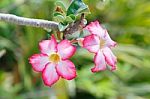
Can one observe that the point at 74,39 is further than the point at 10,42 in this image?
No

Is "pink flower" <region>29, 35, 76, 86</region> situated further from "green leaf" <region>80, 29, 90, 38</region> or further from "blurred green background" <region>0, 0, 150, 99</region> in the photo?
"blurred green background" <region>0, 0, 150, 99</region>

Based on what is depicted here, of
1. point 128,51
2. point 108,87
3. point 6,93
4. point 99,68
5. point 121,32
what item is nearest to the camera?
point 99,68

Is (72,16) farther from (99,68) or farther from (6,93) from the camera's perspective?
(6,93)

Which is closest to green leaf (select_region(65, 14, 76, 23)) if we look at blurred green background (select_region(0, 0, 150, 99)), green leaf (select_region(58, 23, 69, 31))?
green leaf (select_region(58, 23, 69, 31))

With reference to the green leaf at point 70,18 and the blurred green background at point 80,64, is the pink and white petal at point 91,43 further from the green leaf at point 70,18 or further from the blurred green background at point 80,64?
the blurred green background at point 80,64

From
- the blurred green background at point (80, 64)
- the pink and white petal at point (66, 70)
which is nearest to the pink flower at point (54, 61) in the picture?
the pink and white petal at point (66, 70)

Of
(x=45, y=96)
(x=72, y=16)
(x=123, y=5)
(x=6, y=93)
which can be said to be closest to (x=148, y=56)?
(x=123, y=5)
